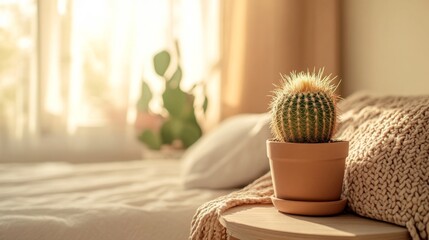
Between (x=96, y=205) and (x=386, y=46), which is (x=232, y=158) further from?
(x=386, y=46)

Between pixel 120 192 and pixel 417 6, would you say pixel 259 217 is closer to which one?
pixel 120 192

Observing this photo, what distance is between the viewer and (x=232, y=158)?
64.3 inches

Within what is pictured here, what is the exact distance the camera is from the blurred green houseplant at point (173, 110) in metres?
2.62

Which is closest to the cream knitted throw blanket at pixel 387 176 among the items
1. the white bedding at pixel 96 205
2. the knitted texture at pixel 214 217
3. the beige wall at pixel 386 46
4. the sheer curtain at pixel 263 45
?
the knitted texture at pixel 214 217

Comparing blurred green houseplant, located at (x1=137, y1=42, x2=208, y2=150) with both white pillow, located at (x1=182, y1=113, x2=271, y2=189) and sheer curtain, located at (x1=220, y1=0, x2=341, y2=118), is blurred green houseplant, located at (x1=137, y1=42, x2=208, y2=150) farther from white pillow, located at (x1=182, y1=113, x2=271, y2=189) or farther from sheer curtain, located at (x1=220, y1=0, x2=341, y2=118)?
white pillow, located at (x1=182, y1=113, x2=271, y2=189)

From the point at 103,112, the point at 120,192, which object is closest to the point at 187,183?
the point at 120,192

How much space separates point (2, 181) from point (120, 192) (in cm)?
46

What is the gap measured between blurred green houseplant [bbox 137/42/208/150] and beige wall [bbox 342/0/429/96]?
0.69m

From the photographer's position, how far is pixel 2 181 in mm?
1877

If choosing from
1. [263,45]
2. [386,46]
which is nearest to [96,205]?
[386,46]

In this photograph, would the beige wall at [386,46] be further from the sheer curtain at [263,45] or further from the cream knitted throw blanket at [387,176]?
the cream knitted throw blanket at [387,176]

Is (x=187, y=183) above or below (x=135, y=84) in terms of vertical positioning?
below

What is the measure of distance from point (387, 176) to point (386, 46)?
3.51ft

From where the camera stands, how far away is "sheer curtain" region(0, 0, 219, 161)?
268 centimetres
